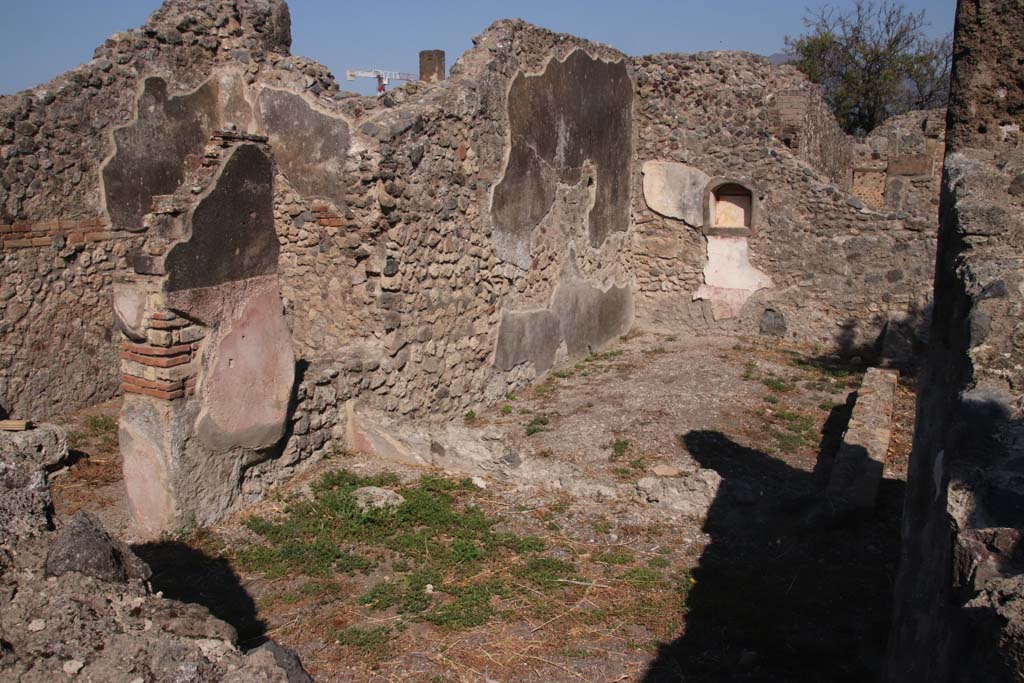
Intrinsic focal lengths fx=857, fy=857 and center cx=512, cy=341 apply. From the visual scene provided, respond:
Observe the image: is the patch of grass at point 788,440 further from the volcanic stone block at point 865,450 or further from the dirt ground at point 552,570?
the volcanic stone block at point 865,450

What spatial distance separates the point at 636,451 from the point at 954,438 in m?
4.66

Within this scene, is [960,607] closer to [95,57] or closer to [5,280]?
[5,280]

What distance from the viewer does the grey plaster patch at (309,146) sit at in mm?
6398

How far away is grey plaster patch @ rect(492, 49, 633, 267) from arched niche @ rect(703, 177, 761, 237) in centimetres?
107

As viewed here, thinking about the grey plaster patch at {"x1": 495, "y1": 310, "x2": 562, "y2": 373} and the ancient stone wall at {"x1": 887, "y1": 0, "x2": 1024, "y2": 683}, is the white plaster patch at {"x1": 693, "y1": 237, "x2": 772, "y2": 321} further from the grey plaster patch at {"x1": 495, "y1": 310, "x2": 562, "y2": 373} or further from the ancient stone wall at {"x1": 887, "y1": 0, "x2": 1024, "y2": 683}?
the ancient stone wall at {"x1": 887, "y1": 0, "x2": 1024, "y2": 683}

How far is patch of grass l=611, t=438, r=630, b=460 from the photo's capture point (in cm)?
692

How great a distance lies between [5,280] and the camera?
6.77 m

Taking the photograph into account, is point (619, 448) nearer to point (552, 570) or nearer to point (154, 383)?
point (552, 570)

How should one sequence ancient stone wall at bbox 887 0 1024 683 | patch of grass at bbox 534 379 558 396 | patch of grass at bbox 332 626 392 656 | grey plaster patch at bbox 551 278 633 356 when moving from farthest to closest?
grey plaster patch at bbox 551 278 633 356
patch of grass at bbox 534 379 558 396
patch of grass at bbox 332 626 392 656
ancient stone wall at bbox 887 0 1024 683

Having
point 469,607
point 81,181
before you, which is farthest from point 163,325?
point 81,181

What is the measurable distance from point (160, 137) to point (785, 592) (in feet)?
20.8

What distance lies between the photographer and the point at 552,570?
4750mm

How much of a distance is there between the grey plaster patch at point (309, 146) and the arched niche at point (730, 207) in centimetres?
594

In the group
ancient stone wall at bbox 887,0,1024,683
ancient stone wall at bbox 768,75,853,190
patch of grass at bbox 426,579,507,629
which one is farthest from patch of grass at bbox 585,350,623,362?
ancient stone wall at bbox 887,0,1024,683
